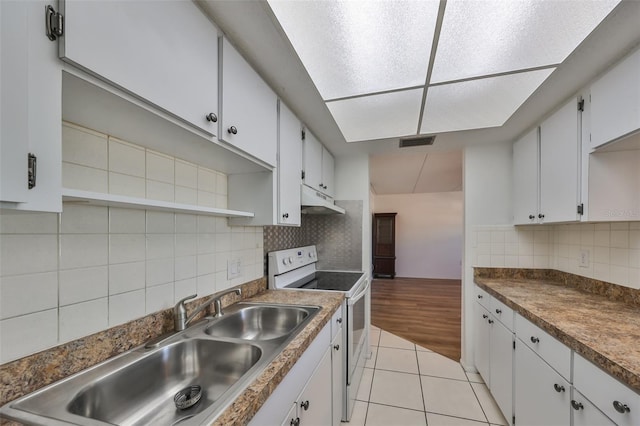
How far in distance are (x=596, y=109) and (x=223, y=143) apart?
1857 millimetres

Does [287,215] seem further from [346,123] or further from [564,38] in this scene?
[564,38]

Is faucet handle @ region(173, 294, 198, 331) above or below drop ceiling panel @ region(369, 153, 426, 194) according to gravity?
below

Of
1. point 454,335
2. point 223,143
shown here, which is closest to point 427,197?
point 454,335

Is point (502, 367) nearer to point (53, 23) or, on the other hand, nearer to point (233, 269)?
point (233, 269)

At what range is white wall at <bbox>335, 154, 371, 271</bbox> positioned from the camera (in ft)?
8.69

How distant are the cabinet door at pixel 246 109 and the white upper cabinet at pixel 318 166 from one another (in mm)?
513

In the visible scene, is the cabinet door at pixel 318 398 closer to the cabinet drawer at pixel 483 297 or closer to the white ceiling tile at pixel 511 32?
the cabinet drawer at pixel 483 297

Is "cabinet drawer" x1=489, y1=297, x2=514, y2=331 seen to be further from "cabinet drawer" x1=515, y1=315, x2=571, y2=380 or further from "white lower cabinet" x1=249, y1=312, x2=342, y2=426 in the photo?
"white lower cabinet" x1=249, y1=312, x2=342, y2=426

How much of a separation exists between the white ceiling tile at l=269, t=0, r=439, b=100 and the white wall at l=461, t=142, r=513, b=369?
1.41m

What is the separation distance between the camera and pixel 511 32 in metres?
1.01

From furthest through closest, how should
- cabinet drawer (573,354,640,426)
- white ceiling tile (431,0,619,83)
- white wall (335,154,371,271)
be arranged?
white wall (335,154,371,271) < white ceiling tile (431,0,619,83) < cabinet drawer (573,354,640,426)

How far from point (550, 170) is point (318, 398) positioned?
6.65ft

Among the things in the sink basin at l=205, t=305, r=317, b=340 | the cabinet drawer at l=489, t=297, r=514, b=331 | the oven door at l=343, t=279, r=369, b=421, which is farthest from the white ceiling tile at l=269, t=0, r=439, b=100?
the cabinet drawer at l=489, t=297, r=514, b=331

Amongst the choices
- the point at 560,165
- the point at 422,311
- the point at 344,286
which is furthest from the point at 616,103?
the point at 422,311
